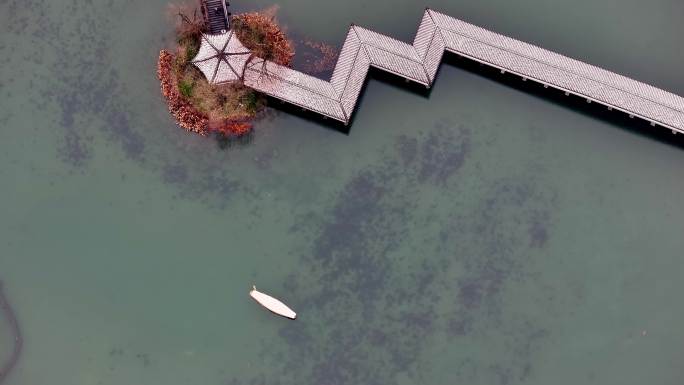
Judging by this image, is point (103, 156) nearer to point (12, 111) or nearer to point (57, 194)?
point (57, 194)

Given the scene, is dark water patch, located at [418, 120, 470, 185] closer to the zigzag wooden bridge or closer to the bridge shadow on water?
the bridge shadow on water

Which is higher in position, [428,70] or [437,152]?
[428,70]

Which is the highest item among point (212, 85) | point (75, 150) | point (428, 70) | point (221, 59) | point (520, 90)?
point (520, 90)

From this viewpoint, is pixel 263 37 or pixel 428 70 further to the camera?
pixel 263 37

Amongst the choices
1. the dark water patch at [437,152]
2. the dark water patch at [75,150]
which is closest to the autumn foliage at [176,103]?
the dark water patch at [75,150]

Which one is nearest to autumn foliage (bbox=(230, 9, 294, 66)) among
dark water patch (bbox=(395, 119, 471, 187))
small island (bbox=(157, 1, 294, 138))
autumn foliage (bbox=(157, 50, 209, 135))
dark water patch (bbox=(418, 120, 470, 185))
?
small island (bbox=(157, 1, 294, 138))

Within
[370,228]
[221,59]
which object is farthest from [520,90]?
[221,59]

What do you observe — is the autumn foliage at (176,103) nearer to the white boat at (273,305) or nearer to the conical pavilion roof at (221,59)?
the conical pavilion roof at (221,59)

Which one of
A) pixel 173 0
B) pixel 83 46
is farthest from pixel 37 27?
pixel 173 0

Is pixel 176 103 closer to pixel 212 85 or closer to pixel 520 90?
pixel 212 85
